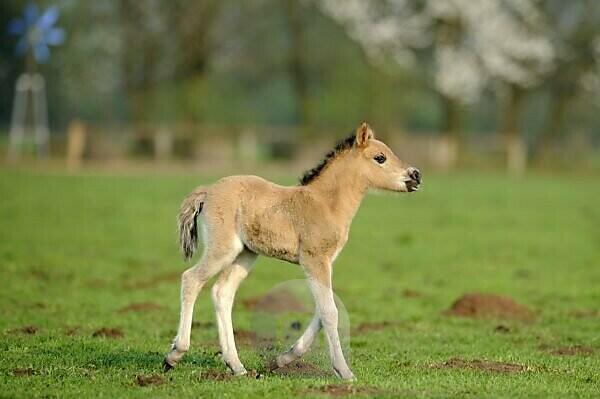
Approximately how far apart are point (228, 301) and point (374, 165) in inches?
81.6

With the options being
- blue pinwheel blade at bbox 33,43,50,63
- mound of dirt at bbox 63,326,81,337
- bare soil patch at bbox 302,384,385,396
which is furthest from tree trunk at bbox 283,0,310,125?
bare soil patch at bbox 302,384,385,396

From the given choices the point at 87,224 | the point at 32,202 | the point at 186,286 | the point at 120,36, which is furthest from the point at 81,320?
the point at 120,36

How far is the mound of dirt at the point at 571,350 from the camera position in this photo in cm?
1359

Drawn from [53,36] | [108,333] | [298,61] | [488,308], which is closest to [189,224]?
[108,333]

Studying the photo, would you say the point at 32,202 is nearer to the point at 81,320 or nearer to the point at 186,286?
the point at 81,320

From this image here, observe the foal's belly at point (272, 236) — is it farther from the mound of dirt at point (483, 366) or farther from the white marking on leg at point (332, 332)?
the mound of dirt at point (483, 366)

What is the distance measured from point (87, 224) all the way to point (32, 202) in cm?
490

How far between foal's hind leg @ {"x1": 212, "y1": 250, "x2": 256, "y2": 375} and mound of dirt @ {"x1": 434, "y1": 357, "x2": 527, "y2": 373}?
243cm

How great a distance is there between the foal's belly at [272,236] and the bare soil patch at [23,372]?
259 cm

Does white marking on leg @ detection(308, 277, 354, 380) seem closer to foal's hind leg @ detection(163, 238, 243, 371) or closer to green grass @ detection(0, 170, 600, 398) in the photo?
green grass @ detection(0, 170, 600, 398)

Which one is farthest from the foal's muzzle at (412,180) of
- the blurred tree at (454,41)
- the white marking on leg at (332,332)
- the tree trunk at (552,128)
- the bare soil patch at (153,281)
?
the tree trunk at (552,128)

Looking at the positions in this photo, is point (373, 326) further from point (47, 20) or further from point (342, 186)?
point (47, 20)

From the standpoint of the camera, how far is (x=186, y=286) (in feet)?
35.3

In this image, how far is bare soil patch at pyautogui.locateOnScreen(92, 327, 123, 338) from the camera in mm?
14188
